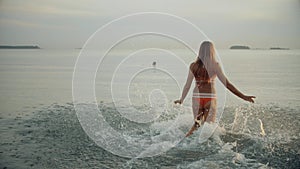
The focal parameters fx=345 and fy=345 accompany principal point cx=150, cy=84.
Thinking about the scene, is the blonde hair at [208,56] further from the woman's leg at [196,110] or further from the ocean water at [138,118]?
the woman's leg at [196,110]

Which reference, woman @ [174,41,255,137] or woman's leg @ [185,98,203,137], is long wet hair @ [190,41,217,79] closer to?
woman @ [174,41,255,137]

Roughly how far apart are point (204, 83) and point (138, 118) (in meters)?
0.92

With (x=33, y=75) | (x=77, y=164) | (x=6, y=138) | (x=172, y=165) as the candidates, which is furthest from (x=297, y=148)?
(x=33, y=75)

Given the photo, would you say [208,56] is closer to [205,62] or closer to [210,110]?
[205,62]

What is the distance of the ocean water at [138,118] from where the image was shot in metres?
2.76

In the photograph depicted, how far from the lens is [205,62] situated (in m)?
3.09

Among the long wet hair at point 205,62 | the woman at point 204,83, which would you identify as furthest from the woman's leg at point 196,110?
the long wet hair at point 205,62

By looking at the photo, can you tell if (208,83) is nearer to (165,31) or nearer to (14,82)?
(165,31)

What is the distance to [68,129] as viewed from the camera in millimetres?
3365

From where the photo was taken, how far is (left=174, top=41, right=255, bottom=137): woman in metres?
3.06

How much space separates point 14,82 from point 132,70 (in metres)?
1.50

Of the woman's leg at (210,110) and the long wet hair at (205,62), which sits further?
the woman's leg at (210,110)

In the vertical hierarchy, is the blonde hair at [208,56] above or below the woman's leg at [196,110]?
above

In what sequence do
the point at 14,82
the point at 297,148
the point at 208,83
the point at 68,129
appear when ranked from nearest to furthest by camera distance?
the point at 297,148 → the point at 208,83 → the point at 68,129 → the point at 14,82
